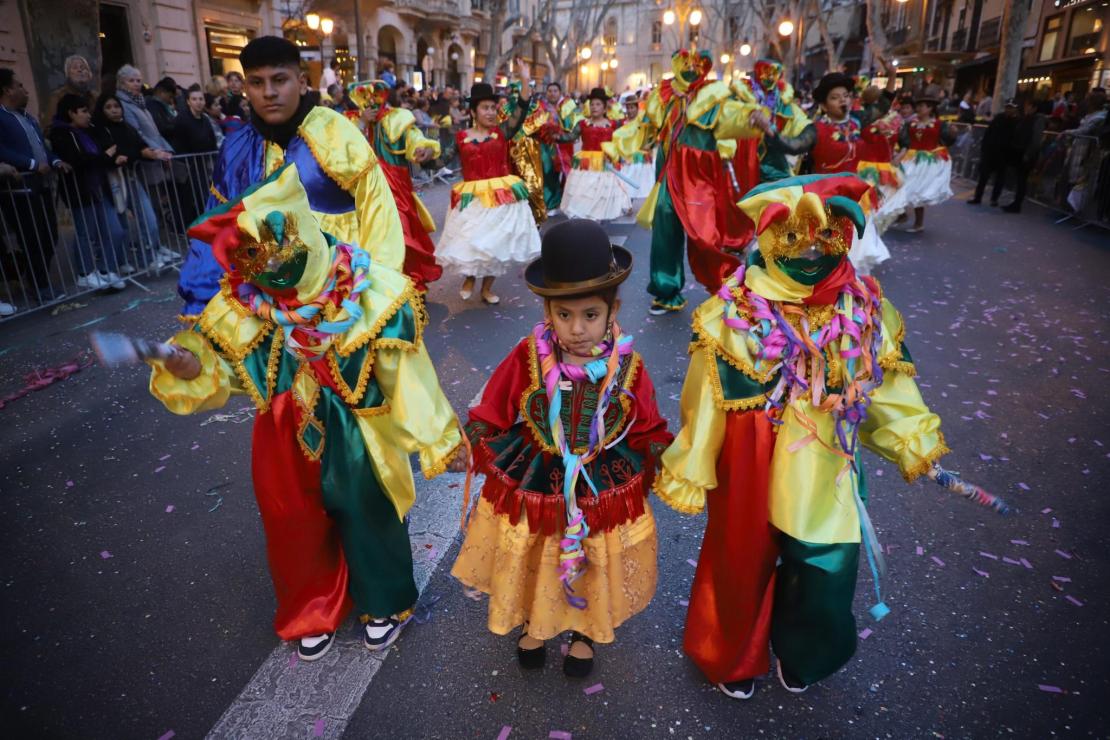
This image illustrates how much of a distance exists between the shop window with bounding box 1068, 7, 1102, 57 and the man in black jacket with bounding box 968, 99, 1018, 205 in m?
13.5

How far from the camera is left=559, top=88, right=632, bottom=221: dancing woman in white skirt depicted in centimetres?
1202

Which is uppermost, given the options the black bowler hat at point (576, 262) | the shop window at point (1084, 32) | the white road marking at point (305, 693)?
the shop window at point (1084, 32)

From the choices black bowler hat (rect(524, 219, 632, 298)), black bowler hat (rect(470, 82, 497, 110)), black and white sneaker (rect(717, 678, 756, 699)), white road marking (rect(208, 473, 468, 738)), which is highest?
black bowler hat (rect(470, 82, 497, 110))

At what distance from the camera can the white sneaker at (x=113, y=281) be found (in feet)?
24.4

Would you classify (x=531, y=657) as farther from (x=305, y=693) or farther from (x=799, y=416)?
(x=799, y=416)

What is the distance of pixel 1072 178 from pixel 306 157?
1362 cm

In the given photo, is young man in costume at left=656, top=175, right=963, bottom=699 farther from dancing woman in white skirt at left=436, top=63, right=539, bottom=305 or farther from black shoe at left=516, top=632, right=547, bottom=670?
dancing woman in white skirt at left=436, top=63, right=539, bottom=305

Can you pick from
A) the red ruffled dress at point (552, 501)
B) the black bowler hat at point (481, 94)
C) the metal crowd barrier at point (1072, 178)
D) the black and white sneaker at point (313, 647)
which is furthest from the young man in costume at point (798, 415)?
the metal crowd barrier at point (1072, 178)

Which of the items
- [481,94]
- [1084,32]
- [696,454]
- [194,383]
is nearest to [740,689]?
[696,454]

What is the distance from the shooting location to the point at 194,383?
2273 millimetres

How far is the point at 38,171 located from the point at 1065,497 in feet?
28.9

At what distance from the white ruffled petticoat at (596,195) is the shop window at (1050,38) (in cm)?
2320

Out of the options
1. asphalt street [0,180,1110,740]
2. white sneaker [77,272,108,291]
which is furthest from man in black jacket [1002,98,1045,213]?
white sneaker [77,272,108,291]

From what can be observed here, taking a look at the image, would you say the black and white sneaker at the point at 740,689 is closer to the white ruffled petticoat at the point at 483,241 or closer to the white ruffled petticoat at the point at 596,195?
the white ruffled petticoat at the point at 483,241
